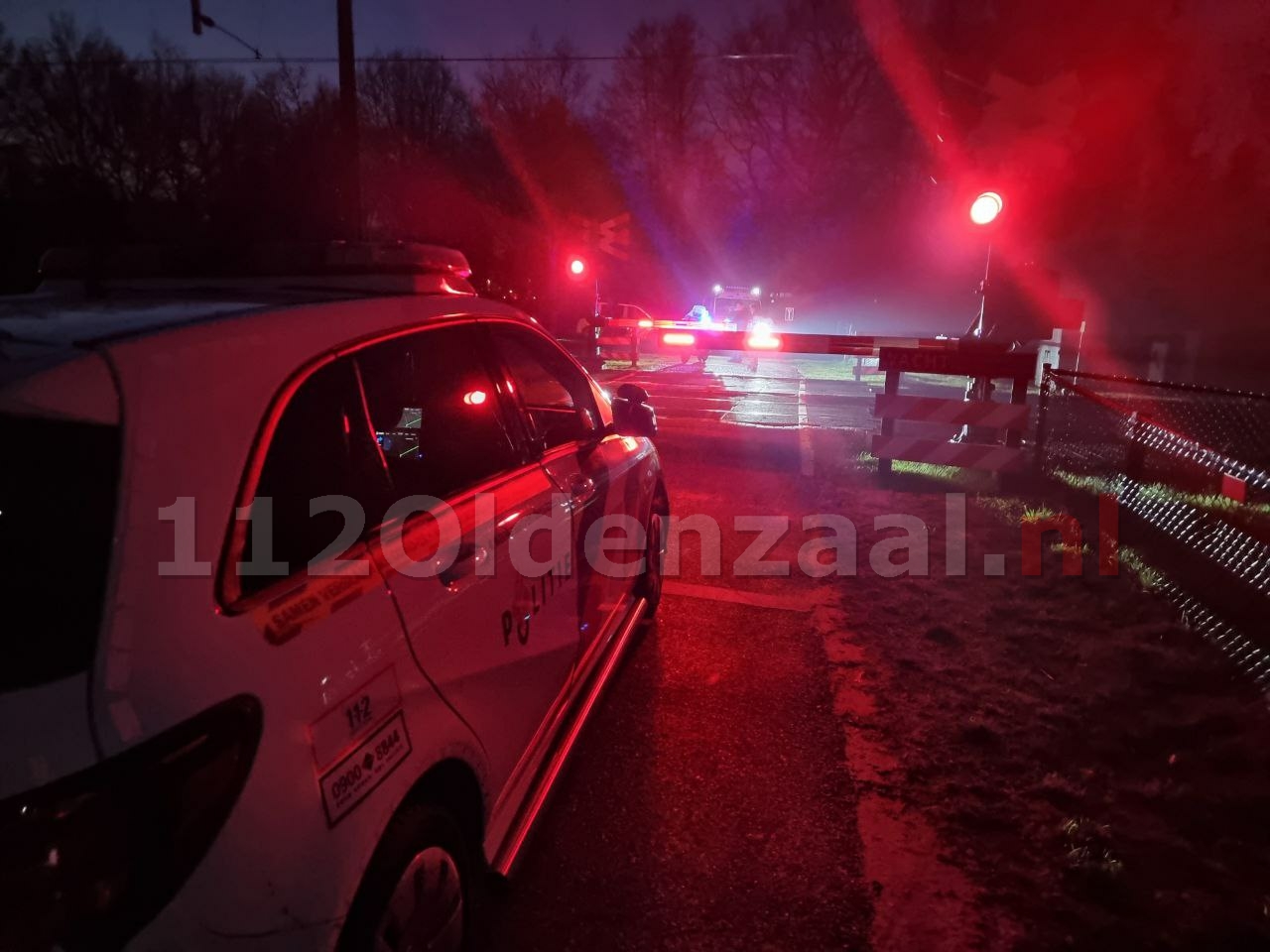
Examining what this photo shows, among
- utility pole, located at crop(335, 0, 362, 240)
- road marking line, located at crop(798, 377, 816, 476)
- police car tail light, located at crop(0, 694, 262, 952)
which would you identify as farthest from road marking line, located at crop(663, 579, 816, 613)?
utility pole, located at crop(335, 0, 362, 240)

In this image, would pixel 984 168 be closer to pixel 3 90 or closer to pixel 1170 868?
pixel 1170 868

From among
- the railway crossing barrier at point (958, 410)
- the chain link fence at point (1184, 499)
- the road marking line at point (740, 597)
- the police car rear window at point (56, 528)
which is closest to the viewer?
the police car rear window at point (56, 528)

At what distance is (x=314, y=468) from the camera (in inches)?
78.0

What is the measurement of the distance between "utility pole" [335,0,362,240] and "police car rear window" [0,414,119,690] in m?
10.3

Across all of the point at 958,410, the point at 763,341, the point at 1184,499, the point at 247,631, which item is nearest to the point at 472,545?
the point at 247,631

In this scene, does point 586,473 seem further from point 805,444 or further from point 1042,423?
point 805,444

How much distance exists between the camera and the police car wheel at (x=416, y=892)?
67.1 inches

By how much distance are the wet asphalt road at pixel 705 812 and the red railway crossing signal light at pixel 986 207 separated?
5.35 m

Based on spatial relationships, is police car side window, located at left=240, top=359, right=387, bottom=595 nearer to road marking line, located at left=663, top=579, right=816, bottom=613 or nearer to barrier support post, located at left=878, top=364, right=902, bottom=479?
road marking line, located at left=663, top=579, right=816, bottom=613

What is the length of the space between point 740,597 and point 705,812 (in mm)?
2338

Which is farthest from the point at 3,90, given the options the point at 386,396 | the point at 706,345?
the point at 386,396

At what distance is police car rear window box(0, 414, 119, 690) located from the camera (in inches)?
51.0

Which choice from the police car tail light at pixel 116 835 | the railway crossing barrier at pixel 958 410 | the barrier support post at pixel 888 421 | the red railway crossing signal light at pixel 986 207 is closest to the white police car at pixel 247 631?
the police car tail light at pixel 116 835

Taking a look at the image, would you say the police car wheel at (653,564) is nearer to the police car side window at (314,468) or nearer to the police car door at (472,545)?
the police car door at (472,545)
